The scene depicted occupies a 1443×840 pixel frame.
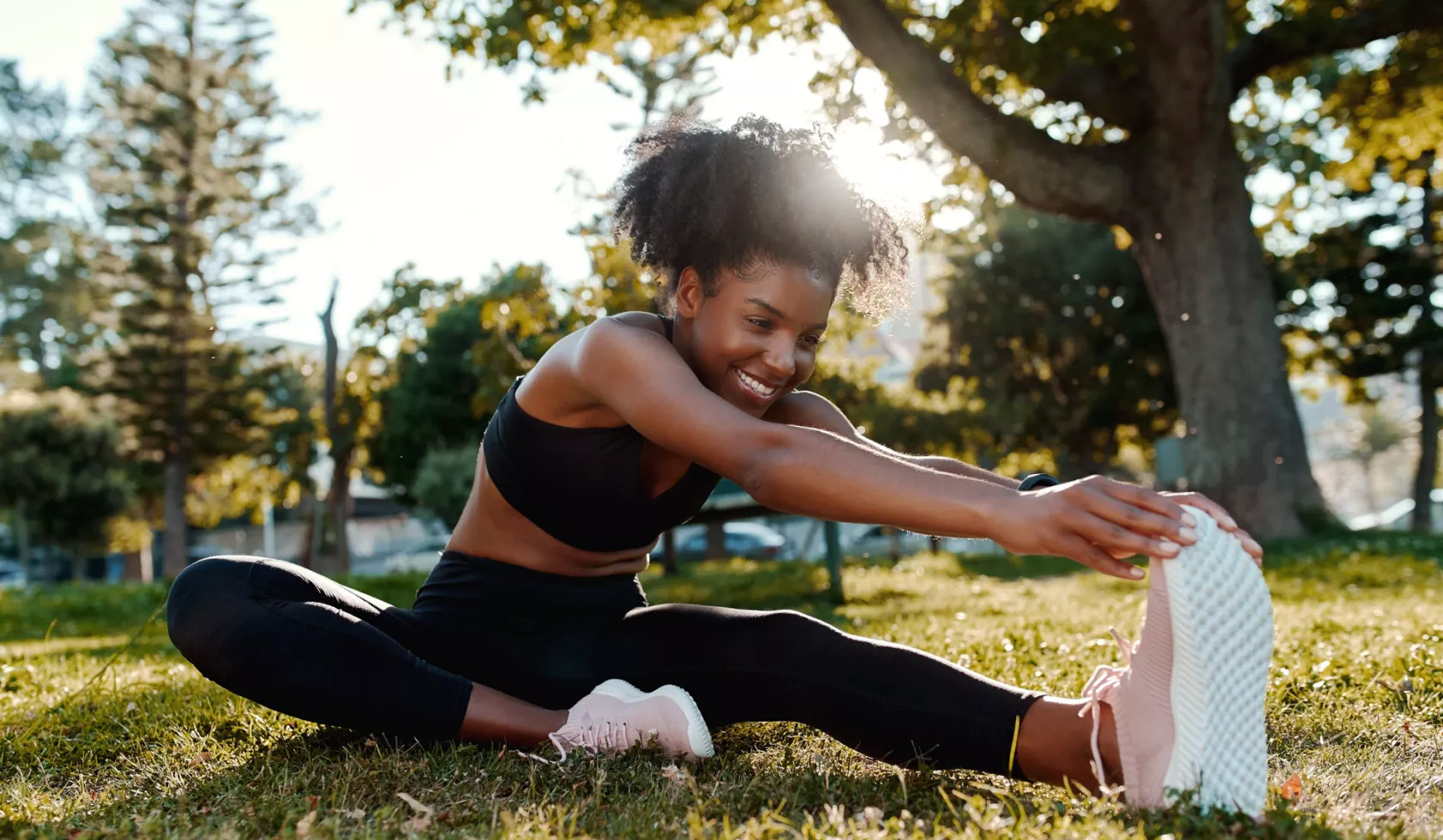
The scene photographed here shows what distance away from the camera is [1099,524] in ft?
6.03

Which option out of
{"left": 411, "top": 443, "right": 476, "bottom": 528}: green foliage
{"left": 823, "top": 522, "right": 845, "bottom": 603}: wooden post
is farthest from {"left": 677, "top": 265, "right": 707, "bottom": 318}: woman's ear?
{"left": 411, "top": 443, "right": 476, "bottom": 528}: green foliage

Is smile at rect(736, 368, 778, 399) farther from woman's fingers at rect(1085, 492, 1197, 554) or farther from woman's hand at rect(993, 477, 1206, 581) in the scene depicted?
woman's fingers at rect(1085, 492, 1197, 554)

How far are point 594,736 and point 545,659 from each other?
27cm

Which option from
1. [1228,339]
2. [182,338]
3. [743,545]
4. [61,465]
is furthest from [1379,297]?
[61,465]

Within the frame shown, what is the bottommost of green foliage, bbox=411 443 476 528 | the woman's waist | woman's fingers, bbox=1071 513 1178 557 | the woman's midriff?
green foliage, bbox=411 443 476 528

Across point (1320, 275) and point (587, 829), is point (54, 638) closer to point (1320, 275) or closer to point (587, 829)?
point (587, 829)

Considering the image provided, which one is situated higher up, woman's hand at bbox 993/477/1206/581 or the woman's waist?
woman's hand at bbox 993/477/1206/581

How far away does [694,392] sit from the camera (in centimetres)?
226

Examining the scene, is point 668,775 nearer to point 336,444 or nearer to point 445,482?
point 336,444

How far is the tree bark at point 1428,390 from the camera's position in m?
22.0

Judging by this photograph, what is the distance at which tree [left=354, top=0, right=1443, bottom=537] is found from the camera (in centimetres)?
1084

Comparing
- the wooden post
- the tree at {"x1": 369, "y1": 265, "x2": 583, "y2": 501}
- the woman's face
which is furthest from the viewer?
the tree at {"x1": 369, "y1": 265, "x2": 583, "y2": 501}

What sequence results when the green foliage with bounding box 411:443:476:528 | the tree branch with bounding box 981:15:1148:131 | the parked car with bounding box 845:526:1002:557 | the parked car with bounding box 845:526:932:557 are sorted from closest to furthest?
1. the tree branch with bounding box 981:15:1148:131
2. the parked car with bounding box 845:526:932:557
3. the parked car with bounding box 845:526:1002:557
4. the green foliage with bounding box 411:443:476:528

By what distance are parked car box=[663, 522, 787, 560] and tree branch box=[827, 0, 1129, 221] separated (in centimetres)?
2123
